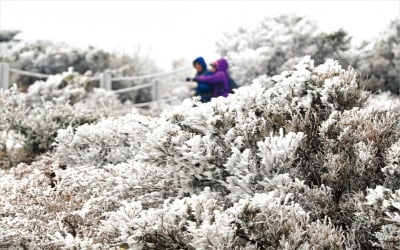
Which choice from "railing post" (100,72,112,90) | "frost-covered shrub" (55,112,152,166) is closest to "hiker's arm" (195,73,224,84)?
"railing post" (100,72,112,90)

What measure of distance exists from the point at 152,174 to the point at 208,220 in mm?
1293

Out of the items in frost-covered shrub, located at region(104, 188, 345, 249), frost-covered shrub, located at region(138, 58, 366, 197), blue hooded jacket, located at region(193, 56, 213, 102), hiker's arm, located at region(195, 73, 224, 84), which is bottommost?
blue hooded jacket, located at region(193, 56, 213, 102)

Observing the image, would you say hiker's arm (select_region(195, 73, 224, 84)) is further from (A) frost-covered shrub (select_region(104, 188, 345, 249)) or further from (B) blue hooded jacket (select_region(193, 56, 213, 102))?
(A) frost-covered shrub (select_region(104, 188, 345, 249))

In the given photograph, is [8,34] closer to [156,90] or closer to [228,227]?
[156,90]

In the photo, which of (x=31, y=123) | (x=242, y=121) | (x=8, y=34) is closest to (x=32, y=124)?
(x=31, y=123)

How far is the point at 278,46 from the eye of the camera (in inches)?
765

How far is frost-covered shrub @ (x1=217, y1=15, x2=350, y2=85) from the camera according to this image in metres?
18.5

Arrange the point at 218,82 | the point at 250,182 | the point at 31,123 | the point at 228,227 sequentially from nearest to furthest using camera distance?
the point at 228,227 < the point at 250,182 < the point at 31,123 < the point at 218,82

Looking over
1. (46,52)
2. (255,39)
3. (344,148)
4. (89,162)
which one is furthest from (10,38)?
(344,148)

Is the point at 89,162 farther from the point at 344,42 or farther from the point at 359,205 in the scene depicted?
the point at 344,42

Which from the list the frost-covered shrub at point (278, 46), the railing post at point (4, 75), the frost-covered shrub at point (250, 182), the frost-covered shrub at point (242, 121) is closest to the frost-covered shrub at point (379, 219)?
the frost-covered shrub at point (250, 182)

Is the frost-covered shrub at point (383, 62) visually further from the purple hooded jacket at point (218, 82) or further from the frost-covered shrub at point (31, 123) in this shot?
the frost-covered shrub at point (31, 123)

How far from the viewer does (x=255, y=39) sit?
20625 mm

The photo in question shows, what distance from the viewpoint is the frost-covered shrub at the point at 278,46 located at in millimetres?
18516
